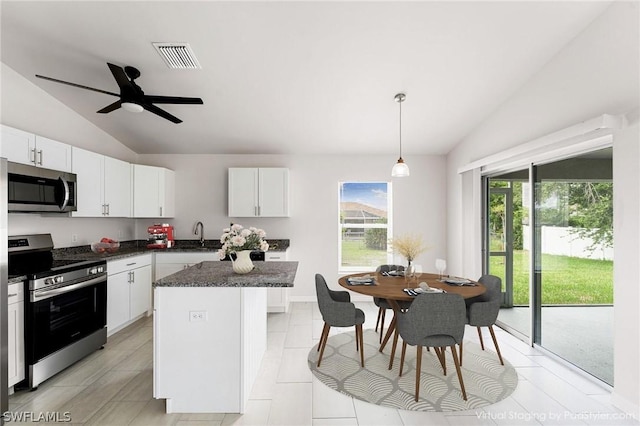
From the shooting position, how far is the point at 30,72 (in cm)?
300

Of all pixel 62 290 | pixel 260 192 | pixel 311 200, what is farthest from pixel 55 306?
pixel 311 200

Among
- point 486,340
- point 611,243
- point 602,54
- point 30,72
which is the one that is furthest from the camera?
point 486,340

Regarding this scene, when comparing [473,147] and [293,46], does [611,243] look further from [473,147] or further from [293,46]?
[293,46]

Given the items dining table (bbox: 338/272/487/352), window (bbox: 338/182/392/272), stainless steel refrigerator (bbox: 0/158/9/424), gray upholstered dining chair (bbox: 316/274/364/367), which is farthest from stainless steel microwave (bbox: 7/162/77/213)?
window (bbox: 338/182/392/272)

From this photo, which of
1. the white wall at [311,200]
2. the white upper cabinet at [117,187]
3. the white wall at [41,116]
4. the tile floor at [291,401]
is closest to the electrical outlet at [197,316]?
the tile floor at [291,401]

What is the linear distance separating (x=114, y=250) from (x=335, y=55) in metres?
3.58

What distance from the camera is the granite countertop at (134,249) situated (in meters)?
3.39

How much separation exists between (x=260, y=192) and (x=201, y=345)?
9.24 feet

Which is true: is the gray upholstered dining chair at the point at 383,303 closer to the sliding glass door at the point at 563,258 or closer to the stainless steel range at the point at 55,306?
the sliding glass door at the point at 563,258

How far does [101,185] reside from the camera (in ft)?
12.0

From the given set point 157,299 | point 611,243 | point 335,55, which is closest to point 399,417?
point 157,299

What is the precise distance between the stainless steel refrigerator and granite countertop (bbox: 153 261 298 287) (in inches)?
39.5

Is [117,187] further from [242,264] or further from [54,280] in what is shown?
[242,264]

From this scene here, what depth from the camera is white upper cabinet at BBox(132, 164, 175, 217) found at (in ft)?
14.0
